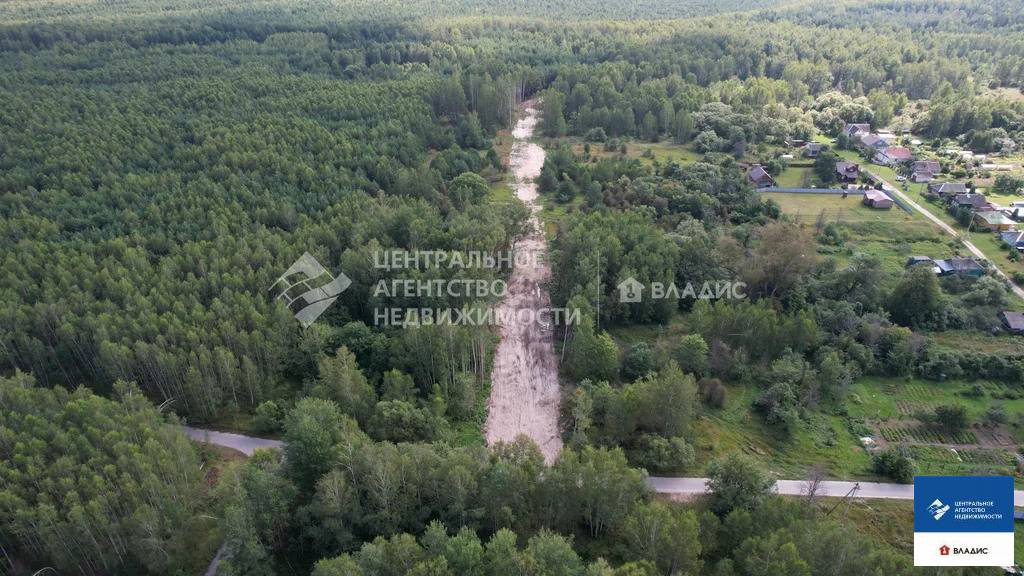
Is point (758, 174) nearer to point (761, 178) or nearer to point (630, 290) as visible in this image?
point (761, 178)

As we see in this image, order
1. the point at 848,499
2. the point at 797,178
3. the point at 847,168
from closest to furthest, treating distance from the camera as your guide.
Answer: the point at 848,499 < the point at 847,168 < the point at 797,178

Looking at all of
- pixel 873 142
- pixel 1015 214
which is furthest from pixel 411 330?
pixel 873 142

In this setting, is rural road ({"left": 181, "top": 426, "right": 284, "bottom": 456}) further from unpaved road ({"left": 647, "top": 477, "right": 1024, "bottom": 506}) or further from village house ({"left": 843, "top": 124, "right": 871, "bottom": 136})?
village house ({"left": 843, "top": 124, "right": 871, "bottom": 136})

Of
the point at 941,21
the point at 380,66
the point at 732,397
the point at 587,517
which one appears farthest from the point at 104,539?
the point at 941,21

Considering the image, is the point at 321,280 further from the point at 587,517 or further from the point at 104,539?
the point at 587,517

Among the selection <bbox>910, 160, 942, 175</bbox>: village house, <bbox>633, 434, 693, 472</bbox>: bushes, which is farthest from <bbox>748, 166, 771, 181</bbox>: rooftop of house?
<bbox>633, 434, 693, 472</bbox>: bushes

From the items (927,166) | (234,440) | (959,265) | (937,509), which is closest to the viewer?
(937,509)
